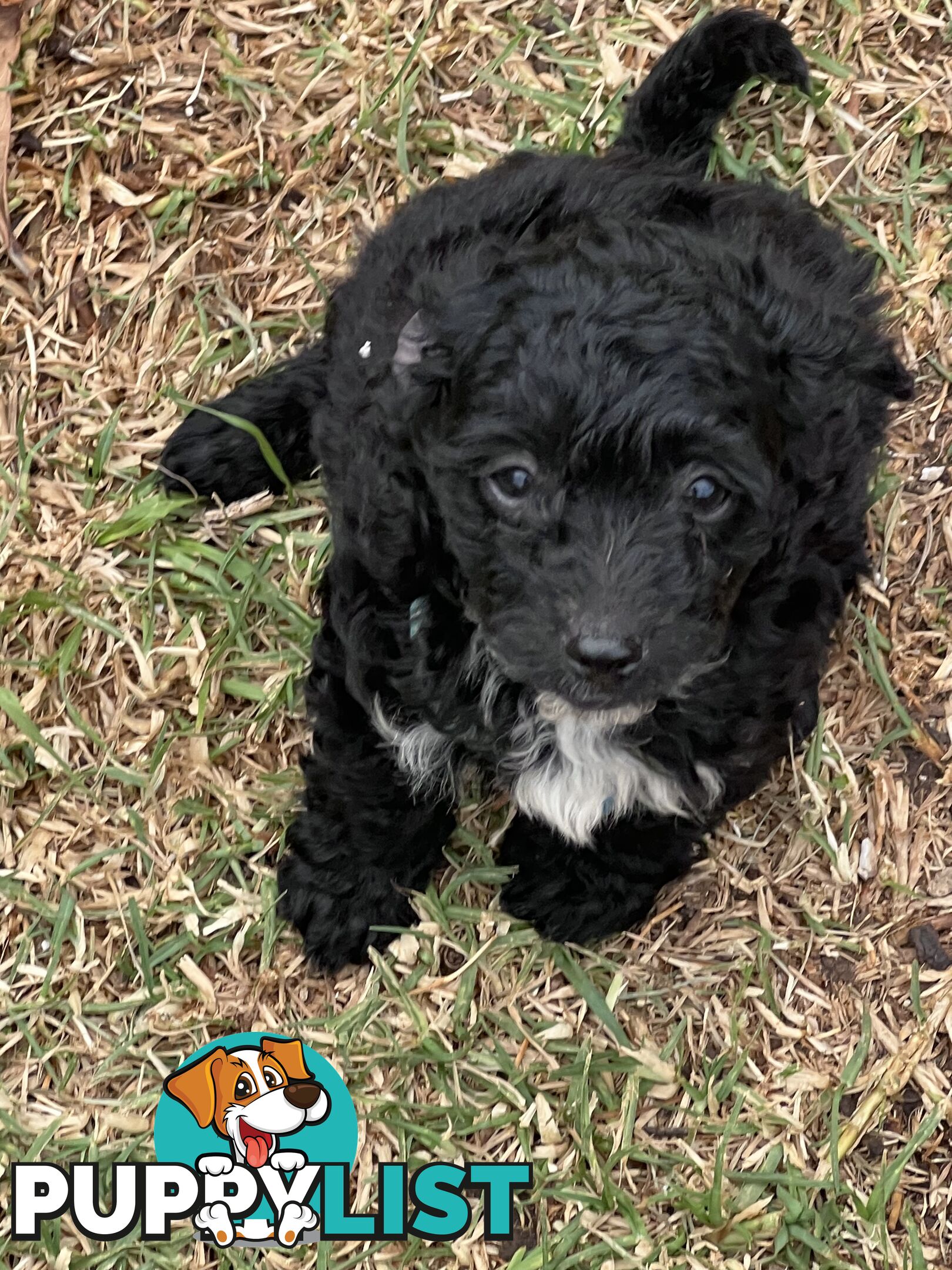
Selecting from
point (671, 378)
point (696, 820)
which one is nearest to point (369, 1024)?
point (696, 820)

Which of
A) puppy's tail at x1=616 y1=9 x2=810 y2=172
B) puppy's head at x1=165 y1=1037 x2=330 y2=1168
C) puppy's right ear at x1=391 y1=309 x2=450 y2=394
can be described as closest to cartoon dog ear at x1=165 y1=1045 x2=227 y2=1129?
puppy's head at x1=165 y1=1037 x2=330 y2=1168

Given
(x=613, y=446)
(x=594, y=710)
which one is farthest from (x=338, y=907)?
(x=613, y=446)

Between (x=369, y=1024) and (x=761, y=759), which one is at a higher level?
(x=761, y=759)

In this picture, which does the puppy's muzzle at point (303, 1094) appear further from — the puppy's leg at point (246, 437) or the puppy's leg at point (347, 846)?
the puppy's leg at point (246, 437)

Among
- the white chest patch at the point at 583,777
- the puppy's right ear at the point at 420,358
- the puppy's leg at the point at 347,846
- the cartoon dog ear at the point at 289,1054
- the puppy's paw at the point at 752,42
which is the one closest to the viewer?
the puppy's right ear at the point at 420,358

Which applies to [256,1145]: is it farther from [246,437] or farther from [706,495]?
[706,495]

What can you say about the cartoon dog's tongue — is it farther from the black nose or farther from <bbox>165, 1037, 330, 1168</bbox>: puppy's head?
the black nose

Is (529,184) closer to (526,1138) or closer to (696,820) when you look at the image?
(696,820)

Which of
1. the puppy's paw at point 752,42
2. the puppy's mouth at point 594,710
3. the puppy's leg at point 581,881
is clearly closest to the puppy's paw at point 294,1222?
the puppy's leg at point 581,881
